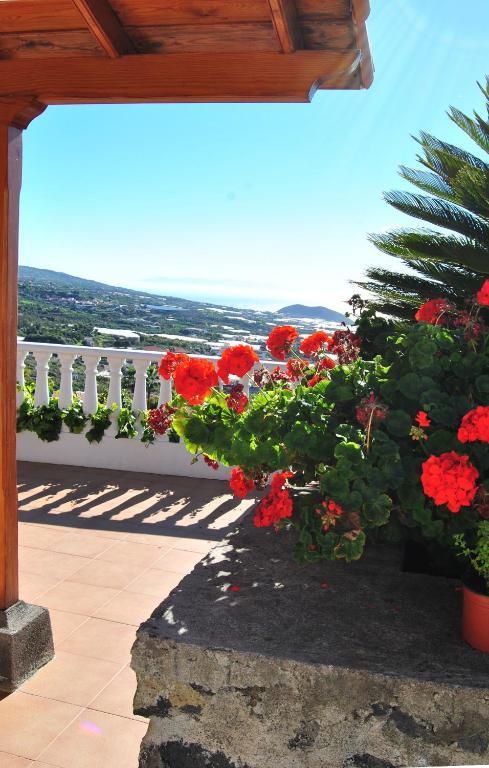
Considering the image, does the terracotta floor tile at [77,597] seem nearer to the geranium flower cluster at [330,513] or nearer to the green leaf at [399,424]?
the geranium flower cluster at [330,513]

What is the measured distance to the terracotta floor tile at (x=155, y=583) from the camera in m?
3.35

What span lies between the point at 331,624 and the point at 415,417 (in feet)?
1.66

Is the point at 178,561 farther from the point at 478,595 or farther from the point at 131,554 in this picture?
the point at 478,595

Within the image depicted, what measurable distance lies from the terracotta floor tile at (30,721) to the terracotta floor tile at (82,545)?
133cm

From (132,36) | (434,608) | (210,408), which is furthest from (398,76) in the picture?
(434,608)

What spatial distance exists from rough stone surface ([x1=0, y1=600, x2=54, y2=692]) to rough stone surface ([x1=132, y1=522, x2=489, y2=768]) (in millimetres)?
1265

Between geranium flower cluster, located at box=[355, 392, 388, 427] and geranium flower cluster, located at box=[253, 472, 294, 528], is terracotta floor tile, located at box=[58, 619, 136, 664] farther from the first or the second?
geranium flower cluster, located at box=[355, 392, 388, 427]

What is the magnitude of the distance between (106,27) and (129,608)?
7.97ft

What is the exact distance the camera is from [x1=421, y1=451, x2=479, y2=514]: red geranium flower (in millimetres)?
1309

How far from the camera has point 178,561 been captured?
3.75 m

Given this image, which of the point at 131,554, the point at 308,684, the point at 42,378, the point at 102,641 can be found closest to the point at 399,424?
the point at 308,684

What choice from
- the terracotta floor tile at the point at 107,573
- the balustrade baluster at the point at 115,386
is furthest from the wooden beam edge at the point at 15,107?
the balustrade baluster at the point at 115,386

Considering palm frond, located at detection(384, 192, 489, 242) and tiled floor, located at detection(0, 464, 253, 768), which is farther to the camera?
palm frond, located at detection(384, 192, 489, 242)

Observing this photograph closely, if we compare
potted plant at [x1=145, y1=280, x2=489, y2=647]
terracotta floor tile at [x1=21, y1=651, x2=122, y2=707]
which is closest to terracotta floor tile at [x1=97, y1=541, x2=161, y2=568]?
terracotta floor tile at [x1=21, y1=651, x2=122, y2=707]
